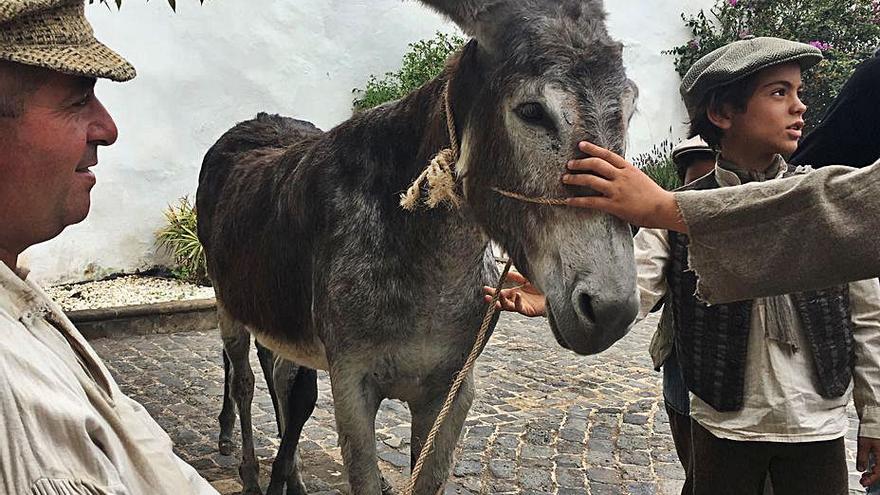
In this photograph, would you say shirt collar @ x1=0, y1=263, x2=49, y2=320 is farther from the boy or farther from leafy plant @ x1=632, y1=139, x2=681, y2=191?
leafy plant @ x1=632, y1=139, x2=681, y2=191

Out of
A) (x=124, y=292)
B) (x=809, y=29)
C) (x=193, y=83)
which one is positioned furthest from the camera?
(x=809, y=29)

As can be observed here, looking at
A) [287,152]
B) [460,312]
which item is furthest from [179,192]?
[460,312]

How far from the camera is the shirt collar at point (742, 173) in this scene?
2486 millimetres

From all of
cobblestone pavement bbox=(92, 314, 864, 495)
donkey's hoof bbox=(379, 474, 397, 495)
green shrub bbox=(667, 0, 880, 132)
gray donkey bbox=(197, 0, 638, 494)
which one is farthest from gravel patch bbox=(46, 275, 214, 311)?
green shrub bbox=(667, 0, 880, 132)

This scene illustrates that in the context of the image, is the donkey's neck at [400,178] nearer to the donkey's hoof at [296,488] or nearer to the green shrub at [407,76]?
the donkey's hoof at [296,488]

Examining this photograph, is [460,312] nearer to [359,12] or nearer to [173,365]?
[173,365]

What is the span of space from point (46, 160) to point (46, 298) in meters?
0.28

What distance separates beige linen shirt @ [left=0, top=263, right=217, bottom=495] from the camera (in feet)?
3.43

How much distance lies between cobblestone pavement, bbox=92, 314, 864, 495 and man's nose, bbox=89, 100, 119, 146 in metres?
3.38

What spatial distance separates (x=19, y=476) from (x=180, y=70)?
9.35m

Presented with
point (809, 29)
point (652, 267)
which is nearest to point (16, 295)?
point (652, 267)

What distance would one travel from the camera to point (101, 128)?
1406 millimetres

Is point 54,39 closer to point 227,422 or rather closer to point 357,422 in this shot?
point 357,422

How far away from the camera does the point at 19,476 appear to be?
1.03 meters
